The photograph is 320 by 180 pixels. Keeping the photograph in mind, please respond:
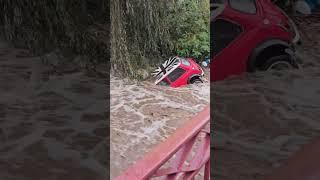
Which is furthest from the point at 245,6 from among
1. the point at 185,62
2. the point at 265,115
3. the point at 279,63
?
the point at 265,115

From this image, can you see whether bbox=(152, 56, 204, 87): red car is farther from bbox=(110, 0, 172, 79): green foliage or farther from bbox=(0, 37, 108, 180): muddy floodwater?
bbox=(0, 37, 108, 180): muddy floodwater

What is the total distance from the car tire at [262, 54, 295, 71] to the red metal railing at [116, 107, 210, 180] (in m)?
2.36

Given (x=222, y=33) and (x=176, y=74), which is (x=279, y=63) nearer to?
(x=222, y=33)

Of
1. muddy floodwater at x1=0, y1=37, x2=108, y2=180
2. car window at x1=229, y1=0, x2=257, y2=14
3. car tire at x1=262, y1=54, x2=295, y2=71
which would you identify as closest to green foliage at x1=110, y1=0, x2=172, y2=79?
muddy floodwater at x1=0, y1=37, x2=108, y2=180

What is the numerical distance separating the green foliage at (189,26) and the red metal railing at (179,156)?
264 centimetres

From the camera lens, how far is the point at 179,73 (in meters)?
3.71

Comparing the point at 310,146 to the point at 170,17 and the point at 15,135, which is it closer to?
the point at 15,135

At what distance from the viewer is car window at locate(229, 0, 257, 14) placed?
11.6 ft

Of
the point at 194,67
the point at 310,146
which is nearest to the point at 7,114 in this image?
the point at 194,67

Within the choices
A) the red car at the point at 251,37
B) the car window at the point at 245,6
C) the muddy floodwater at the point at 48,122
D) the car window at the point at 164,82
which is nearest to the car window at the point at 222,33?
the red car at the point at 251,37

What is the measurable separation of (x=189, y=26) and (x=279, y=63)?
793mm

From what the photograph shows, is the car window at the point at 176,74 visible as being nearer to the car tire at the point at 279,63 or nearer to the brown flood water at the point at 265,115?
the brown flood water at the point at 265,115

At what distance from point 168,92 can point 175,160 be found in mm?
2462

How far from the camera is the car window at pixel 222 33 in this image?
11.7 feet
